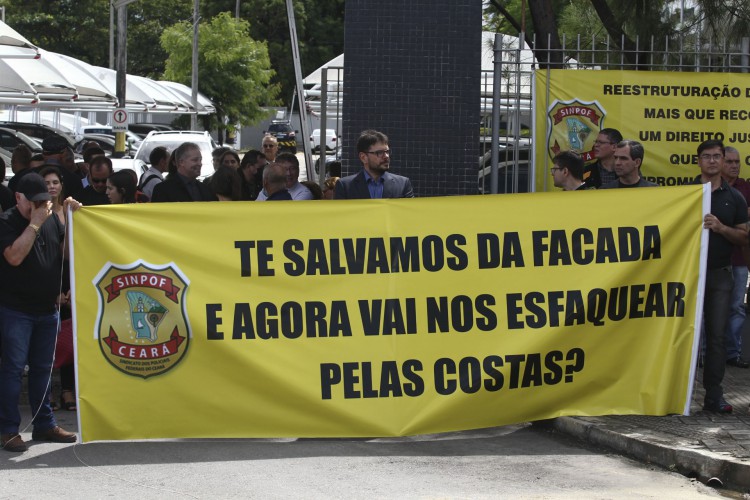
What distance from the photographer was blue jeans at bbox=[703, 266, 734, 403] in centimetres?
812

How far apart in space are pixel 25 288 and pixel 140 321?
0.76 metres

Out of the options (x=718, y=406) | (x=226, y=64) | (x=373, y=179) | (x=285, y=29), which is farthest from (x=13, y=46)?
(x=285, y=29)

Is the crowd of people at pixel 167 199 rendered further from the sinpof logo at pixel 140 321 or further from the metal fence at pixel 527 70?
the metal fence at pixel 527 70

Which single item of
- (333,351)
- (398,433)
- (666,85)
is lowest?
(398,433)

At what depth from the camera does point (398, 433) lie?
24.3 ft

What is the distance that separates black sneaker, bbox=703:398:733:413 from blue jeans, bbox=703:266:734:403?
0.07 feet

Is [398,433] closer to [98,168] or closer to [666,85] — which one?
[98,168]

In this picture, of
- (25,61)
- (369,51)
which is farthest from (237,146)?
(369,51)

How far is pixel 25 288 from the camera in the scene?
728 centimetres

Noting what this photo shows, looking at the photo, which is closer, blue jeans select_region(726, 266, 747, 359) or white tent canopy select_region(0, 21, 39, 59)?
blue jeans select_region(726, 266, 747, 359)

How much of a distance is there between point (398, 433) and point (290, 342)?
903 millimetres

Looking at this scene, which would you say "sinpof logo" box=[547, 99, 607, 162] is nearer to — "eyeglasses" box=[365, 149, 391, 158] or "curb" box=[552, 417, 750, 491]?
"eyeglasses" box=[365, 149, 391, 158]

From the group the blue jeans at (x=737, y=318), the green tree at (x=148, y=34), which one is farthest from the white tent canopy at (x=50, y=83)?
the green tree at (x=148, y=34)

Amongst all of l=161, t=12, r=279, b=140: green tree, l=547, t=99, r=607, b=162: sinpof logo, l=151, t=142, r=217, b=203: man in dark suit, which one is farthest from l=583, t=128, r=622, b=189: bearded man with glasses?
l=161, t=12, r=279, b=140: green tree
